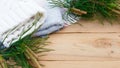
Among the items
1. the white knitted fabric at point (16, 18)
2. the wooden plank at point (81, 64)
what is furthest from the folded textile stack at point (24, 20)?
the wooden plank at point (81, 64)

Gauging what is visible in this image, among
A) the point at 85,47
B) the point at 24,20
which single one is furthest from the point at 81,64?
the point at 24,20

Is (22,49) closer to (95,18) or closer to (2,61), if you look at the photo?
(2,61)

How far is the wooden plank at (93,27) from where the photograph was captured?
3.13 feet

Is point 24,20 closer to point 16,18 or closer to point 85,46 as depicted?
point 16,18

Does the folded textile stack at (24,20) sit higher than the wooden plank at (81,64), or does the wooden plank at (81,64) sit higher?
the folded textile stack at (24,20)

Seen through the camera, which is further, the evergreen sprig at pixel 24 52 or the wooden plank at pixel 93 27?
the wooden plank at pixel 93 27

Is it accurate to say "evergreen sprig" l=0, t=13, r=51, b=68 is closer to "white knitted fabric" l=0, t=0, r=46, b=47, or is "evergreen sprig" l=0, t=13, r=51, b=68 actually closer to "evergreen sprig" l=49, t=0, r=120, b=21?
"white knitted fabric" l=0, t=0, r=46, b=47

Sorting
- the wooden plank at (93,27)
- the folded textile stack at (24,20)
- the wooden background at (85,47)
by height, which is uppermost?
the folded textile stack at (24,20)

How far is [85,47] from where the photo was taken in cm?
91

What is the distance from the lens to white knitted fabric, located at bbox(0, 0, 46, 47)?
2.89 feet

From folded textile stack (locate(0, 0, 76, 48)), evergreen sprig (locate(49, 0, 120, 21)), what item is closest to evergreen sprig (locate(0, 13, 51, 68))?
folded textile stack (locate(0, 0, 76, 48))

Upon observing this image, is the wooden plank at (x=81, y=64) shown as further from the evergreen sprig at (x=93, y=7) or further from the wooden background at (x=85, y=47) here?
the evergreen sprig at (x=93, y=7)

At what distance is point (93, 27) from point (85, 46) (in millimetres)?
83

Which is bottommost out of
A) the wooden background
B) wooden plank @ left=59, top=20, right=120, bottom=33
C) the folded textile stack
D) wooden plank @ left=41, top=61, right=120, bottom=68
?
wooden plank @ left=41, top=61, right=120, bottom=68
